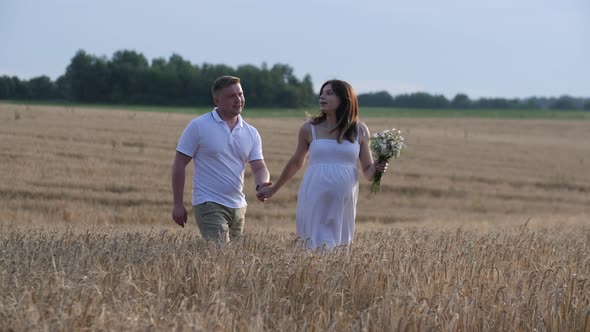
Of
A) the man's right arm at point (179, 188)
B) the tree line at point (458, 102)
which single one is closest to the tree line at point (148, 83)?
the tree line at point (458, 102)

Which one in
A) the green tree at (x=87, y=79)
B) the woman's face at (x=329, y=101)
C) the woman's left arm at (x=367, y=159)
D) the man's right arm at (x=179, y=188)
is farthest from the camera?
the green tree at (x=87, y=79)

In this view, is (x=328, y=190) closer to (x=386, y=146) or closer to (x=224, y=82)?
(x=386, y=146)

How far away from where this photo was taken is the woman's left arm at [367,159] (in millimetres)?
6863

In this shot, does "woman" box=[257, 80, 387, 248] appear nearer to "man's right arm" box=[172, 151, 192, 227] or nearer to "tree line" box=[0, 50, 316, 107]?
"man's right arm" box=[172, 151, 192, 227]

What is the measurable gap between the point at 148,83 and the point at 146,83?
189mm

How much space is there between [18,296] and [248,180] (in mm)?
15323

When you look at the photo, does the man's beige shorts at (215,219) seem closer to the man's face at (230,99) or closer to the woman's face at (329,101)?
the man's face at (230,99)

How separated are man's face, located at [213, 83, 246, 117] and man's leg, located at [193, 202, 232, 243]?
791 mm

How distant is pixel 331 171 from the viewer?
21.8 feet

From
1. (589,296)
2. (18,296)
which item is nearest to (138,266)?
(18,296)

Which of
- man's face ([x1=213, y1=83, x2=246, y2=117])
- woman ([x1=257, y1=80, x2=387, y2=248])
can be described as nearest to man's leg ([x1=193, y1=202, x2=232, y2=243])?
woman ([x1=257, y1=80, x2=387, y2=248])

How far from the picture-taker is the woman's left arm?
6.86m

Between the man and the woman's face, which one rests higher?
the woman's face

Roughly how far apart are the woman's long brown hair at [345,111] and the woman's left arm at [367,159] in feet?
0.38
